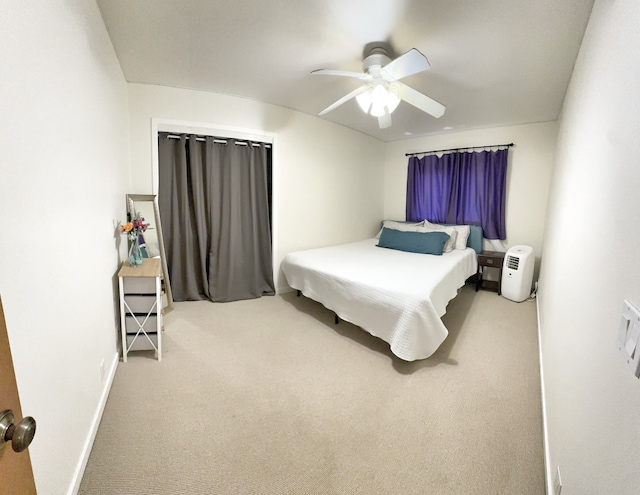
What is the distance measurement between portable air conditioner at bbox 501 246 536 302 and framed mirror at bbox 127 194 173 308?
4.04 meters

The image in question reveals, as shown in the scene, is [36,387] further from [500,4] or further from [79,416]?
[500,4]

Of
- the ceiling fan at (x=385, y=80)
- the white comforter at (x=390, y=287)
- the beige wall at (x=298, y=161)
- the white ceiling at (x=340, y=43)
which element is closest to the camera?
the white ceiling at (x=340, y=43)

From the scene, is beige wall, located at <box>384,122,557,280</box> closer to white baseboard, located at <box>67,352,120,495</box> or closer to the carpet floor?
the carpet floor

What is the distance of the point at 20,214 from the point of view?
855mm

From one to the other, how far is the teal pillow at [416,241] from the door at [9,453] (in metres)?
3.63

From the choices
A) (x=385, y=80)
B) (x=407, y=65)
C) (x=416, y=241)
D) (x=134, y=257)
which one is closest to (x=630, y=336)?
(x=407, y=65)

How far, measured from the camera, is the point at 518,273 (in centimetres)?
340

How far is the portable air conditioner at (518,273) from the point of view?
339 centimetres

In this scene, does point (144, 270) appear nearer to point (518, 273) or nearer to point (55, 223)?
point (55, 223)

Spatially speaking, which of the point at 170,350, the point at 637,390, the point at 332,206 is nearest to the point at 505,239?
the point at 332,206

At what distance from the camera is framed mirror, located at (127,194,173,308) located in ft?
8.93

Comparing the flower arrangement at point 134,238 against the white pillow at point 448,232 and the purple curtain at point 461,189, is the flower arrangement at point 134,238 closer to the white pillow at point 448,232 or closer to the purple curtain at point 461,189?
the white pillow at point 448,232

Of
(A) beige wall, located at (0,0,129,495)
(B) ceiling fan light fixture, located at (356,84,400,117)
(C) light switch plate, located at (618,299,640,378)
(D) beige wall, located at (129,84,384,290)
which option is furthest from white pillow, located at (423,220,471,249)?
(A) beige wall, located at (0,0,129,495)

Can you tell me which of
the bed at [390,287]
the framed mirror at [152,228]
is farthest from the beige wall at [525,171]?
the framed mirror at [152,228]
